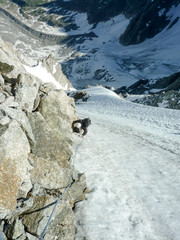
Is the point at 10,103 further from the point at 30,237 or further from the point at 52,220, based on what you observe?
the point at 30,237

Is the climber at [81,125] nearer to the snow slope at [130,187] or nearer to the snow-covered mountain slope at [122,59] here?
the snow slope at [130,187]

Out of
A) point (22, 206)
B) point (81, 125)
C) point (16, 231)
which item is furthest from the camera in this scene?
point (81, 125)

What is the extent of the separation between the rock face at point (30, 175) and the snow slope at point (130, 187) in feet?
2.28

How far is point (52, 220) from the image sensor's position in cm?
461

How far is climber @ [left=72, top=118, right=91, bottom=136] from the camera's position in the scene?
12.0 m

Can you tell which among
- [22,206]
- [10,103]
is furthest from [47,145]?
[22,206]

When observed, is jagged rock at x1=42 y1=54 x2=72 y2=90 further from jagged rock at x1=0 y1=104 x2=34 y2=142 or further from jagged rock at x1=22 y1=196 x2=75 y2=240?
jagged rock at x1=22 y1=196 x2=75 y2=240

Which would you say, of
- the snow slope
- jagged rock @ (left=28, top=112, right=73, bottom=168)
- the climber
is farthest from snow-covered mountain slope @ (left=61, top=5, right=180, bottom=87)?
jagged rock @ (left=28, top=112, right=73, bottom=168)

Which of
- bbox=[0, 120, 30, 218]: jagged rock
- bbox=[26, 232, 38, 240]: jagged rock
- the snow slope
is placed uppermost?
bbox=[0, 120, 30, 218]: jagged rock

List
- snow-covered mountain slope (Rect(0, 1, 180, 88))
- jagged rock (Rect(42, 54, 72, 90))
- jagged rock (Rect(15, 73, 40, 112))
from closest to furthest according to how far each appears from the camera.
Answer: jagged rock (Rect(15, 73, 40, 112)), jagged rock (Rect(42, 54, 72, 90)), snow-covered mountain slope (Rect(0, 1, 180, 88))

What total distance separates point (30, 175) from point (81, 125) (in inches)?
304

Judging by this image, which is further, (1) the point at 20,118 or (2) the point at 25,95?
(2) the point at 25,95

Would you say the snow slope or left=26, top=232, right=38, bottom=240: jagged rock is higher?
left=26, top=232, right=38, bottom=240: jagged rock

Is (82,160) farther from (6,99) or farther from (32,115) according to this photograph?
(6,99)
